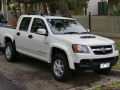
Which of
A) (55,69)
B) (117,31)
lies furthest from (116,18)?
(55,69)

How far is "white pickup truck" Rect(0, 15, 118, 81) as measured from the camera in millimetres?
7844

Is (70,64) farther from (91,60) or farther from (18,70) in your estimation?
(18,70)

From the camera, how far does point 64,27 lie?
30.5 ft

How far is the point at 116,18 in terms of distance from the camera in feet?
62.1

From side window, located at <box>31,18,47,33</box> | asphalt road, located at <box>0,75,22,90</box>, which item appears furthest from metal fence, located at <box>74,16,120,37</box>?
asphalt road, located at <box>0,75,22,90</box>

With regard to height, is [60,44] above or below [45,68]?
above

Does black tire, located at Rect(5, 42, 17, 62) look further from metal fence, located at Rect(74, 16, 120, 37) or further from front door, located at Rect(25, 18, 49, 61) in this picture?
metal fence, located at Rect(74, 16, 120, 37)

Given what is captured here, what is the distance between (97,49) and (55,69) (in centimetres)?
131

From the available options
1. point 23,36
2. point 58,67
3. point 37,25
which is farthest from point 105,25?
point 58,67

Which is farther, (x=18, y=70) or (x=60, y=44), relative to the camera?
(x=18, y=70)

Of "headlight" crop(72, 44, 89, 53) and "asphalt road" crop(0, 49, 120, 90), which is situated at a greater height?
"headlight" crop(72, 44, 89, 53)

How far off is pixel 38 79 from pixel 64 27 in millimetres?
1808

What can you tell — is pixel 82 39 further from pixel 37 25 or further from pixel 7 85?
pixel 7 85

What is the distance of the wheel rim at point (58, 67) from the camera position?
8212 mm
